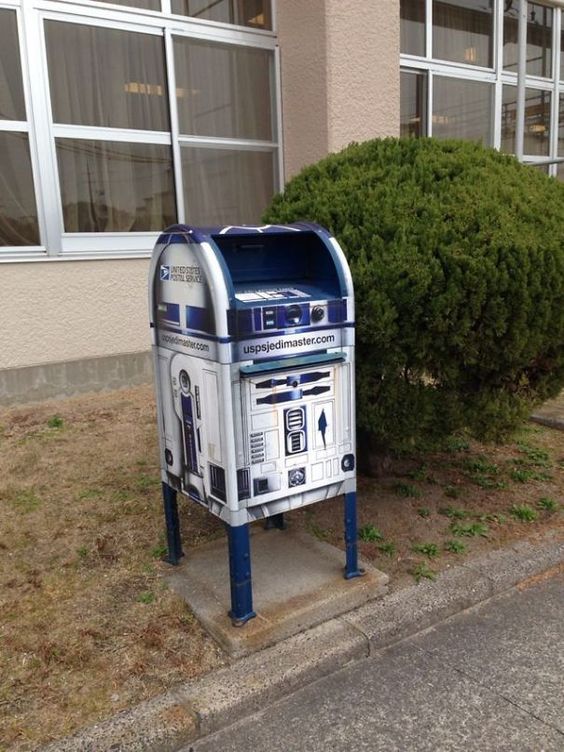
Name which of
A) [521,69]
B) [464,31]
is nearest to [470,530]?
[521,69]

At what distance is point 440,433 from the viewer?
344cm

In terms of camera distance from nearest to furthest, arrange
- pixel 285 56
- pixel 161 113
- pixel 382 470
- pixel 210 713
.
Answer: pixel 210 713 < pixel 382 470 < pixel 161 113 < pixel 285 56

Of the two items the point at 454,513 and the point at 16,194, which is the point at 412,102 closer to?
the point at 16,194

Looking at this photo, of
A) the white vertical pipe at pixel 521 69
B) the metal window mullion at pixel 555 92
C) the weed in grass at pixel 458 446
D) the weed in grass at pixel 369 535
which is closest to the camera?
the weed in grass at pixel 369 535

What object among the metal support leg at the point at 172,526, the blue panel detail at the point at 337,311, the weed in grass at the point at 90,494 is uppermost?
the blue panel detail at the point at 337,311

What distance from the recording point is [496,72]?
31.7ft

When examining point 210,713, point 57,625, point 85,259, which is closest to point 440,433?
point 210,713

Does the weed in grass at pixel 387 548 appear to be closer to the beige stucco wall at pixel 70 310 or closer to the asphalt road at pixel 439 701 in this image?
the asphalt road at pixel 439 701

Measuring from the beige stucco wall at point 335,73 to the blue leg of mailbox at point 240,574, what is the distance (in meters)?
5.23

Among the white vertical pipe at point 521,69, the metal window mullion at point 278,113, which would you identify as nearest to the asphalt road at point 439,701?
the metal window mullion at point 278,113

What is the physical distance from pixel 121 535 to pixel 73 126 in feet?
13.7

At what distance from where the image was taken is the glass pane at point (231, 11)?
668 centimetres

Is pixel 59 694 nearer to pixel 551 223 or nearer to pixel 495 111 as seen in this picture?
pixel 551 223

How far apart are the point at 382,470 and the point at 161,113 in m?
4.45
